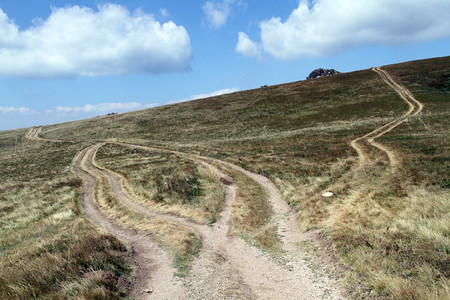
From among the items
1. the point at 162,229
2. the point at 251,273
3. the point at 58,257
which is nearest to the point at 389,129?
the point at 162,229

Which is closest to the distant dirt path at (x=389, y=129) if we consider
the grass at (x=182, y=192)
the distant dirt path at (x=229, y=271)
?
the grass at (x=182, y=192)

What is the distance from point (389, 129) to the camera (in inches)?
1560

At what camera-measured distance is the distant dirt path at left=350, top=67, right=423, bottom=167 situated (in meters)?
24.9

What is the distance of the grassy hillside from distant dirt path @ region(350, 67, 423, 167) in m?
0.80

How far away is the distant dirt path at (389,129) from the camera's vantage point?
24.9 metres

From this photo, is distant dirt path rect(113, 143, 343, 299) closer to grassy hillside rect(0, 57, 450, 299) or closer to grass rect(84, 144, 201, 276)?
grass rect(84, 144, 201, 276)

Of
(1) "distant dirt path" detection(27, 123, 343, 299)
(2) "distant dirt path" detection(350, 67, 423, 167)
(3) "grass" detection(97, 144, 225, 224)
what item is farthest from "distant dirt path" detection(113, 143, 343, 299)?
(2) "distant dirt path" detection(350, 67, 423, 167)

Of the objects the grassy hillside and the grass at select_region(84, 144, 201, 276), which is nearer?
the grassy hillside

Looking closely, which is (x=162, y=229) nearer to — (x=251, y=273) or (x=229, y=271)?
(x=229, y=271)

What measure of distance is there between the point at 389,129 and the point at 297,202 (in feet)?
99.7

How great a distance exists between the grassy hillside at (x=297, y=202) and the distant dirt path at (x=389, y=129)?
0.80 metres

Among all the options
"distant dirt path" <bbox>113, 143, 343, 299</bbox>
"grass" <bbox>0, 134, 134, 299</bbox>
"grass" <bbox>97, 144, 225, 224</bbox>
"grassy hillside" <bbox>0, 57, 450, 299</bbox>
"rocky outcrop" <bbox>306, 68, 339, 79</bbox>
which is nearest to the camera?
"grass" <bbox>0, 134, 134, 299</bbox>

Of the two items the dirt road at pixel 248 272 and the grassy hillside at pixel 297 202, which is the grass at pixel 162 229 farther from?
the dirt road at pixel 248 272

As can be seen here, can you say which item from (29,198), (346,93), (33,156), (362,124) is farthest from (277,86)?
(29,198)
